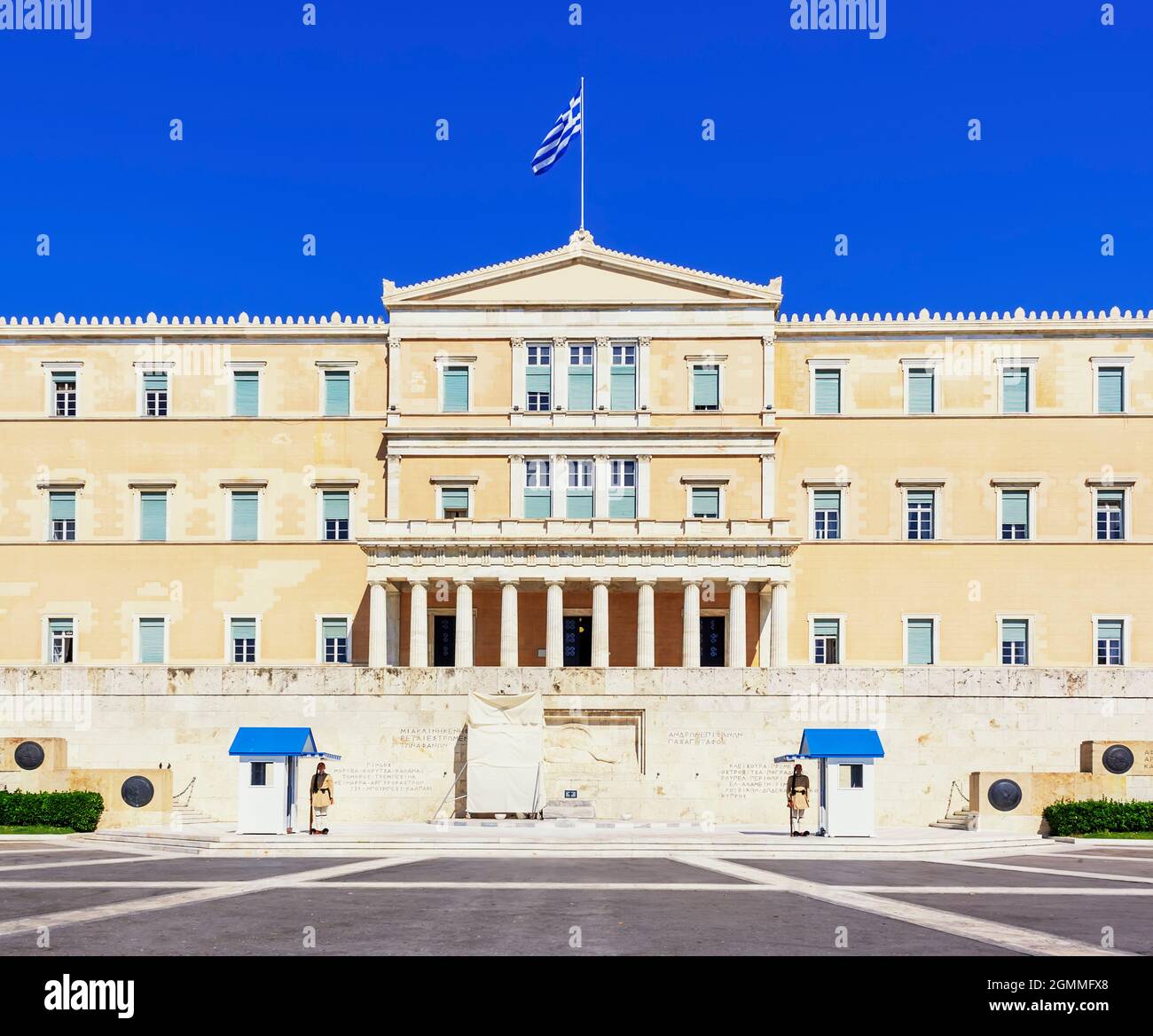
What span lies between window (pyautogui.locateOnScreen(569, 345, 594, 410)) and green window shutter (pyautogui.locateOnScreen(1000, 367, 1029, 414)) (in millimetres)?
16172

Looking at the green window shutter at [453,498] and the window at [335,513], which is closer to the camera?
the green window shutter at [453,498]

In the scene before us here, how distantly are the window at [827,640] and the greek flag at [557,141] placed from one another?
20288mm

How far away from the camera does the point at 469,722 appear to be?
137 ft

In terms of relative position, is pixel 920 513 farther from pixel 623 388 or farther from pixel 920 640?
pixel 623 388

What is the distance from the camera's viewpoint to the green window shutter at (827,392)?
2245 inches

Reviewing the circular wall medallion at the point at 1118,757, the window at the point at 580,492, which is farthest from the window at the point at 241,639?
the circular wall medallion at the point at 1118,757

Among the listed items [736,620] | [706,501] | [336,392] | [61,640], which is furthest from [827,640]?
[61,640]

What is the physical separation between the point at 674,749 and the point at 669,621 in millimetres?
12543

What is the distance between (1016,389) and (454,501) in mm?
22403

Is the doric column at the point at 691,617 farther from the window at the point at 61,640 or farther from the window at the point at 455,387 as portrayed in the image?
the window at the point at 61,640

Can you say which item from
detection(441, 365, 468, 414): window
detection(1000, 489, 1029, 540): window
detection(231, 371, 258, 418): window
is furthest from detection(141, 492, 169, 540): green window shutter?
detection(1000, 489, 1029, 540): window

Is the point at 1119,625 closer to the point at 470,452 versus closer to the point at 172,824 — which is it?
the point at 470,452
